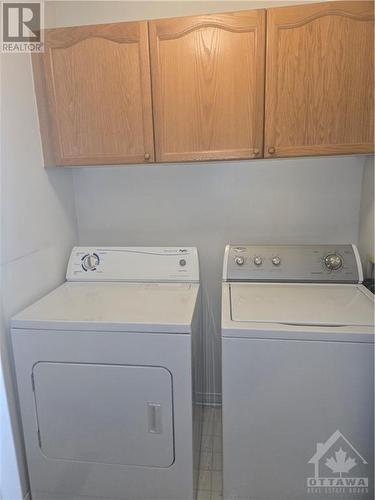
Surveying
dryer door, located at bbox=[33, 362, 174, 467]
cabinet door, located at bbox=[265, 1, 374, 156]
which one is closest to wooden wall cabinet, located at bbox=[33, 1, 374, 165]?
cabinet door, located at bbox=[265, 1, 374, 156]

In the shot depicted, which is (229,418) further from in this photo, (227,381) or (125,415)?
(125,415)

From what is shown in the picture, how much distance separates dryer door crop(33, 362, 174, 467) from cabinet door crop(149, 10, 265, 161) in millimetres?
1068

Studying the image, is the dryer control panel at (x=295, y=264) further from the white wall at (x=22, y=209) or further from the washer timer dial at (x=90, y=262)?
the white wall at (x=22, y=209)

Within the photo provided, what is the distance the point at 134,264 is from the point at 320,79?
1321 millimetres

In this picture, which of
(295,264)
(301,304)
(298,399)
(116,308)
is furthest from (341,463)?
(116,308)

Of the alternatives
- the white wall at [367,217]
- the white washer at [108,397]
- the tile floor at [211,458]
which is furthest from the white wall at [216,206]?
the white washer at [108,397]

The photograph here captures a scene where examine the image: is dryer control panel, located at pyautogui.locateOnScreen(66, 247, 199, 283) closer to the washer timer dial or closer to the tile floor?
the washer timer dial

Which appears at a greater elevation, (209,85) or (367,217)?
(209,85)

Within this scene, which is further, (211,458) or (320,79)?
(211,458)

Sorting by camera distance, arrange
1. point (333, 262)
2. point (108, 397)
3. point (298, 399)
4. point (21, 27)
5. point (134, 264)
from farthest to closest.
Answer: point (134, 264), point (333, 262), point (21, 27), point (108, 397), point (298, 399)

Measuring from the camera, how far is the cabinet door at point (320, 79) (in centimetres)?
134

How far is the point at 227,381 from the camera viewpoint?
1.20 m

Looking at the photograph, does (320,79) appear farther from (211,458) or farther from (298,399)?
(211,458)

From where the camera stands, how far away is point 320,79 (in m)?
1.39
